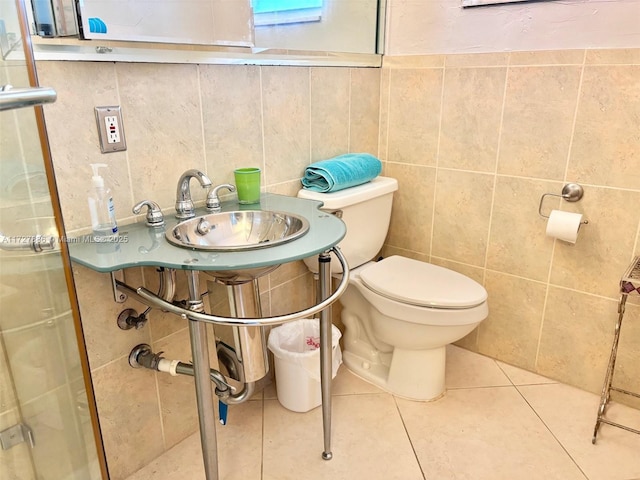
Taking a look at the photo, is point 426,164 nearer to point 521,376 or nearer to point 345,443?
point 521,376

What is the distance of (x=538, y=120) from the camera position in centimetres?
175

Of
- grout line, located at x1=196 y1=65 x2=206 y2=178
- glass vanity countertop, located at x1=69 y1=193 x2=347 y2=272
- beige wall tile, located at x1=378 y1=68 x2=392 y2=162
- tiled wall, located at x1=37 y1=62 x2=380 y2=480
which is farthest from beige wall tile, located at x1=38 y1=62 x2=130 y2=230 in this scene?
beige wall tile, located at x1=378 y1=68 x2=392 y2=162

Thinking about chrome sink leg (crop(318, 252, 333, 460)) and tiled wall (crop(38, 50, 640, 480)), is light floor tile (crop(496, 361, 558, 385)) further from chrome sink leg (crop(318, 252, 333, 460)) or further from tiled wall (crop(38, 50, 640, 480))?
chrome sink leg (crop(318, 252, 333, 460))

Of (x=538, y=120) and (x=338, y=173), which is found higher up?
(x=538, y=120)

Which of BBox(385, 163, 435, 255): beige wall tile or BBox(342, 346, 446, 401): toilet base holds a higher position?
BBox(385, 163, 435, 255): beige wall tile

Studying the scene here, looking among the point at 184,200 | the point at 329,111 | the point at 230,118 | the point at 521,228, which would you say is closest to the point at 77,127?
the point at 184,200

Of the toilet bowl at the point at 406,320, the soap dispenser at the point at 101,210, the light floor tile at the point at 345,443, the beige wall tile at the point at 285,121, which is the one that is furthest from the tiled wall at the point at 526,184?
the soap dispenser at the point at 101,210

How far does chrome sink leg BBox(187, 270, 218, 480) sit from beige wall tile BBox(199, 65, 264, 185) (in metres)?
0.51

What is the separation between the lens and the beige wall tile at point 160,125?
1.29m

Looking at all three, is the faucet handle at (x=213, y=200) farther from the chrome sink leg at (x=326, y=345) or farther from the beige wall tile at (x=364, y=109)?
the beige wall tile at (x=364, y=109)

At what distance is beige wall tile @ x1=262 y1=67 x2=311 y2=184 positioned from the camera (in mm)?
1643

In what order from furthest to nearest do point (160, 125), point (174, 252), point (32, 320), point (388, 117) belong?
point (388, 117) → point (160, 125) → point (174, 252) → point (32, 320)

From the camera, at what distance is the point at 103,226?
122 cm

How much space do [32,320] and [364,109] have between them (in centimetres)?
149
